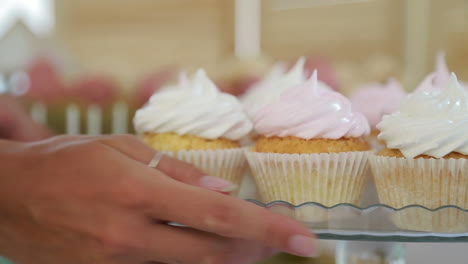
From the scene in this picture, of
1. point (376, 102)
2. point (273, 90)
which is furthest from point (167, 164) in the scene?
point (376, 102)

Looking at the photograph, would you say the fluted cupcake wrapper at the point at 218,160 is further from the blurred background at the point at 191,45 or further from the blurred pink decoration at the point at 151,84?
the blurred pink decoration at the point at 151,84

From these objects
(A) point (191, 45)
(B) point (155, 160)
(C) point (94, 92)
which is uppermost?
(B) point (155, 160)

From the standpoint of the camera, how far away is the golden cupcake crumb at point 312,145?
89 cm

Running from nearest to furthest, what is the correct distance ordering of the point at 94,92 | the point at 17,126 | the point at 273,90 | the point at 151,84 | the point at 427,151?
the point at 427,151, the point at 273,90, the point at 17,126, the point at 151,84, the point at 94,92

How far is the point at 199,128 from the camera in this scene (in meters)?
1.01

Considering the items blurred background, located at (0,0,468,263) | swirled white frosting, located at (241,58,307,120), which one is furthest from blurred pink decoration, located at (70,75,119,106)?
swirled white frosting, located at (241,58,307,120)

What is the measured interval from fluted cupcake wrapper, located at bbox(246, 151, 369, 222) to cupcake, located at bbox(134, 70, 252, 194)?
10 centimetres

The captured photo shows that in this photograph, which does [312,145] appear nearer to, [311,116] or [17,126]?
[311,116]

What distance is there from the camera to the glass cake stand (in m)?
0.64

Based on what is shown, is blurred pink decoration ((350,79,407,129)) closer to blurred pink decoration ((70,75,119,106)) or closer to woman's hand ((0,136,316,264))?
woman's hand ((0,136,316,264))

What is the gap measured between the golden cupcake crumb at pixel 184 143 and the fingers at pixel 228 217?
445 mm

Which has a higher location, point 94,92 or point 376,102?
point 376,102

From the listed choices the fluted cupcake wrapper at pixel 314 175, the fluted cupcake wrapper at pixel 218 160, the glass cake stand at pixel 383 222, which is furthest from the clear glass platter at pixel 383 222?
the fluted cupcake wrapper at pixel 218 160

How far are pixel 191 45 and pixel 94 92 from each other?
54.3 inches
